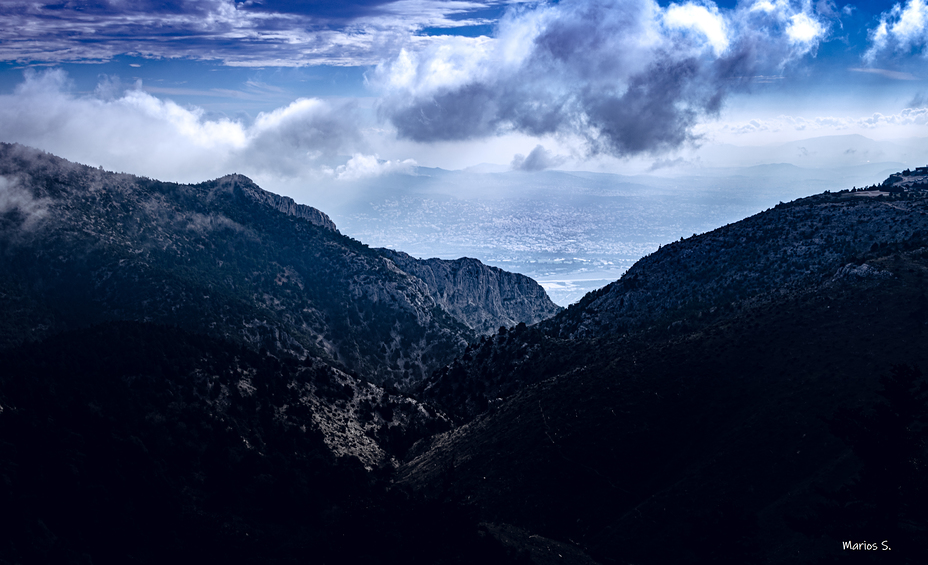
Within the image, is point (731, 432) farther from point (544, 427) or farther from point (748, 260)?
point (748, 260)

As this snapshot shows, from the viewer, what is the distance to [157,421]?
73.2 meters

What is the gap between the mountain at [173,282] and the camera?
135875 millimetres

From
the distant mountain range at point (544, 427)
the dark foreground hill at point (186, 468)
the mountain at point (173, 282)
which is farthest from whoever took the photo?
the mountain at point (173, 282)

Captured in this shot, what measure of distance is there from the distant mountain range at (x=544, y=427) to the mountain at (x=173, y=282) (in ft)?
6.00

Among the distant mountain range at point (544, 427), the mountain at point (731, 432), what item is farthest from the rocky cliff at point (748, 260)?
the mountain at point (731, 432)

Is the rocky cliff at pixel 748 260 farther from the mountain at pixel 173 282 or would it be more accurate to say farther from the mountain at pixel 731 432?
the mountain at pixel 173 282

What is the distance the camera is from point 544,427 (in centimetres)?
6888

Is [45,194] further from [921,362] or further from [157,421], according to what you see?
[921,362]

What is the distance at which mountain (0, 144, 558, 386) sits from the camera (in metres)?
136

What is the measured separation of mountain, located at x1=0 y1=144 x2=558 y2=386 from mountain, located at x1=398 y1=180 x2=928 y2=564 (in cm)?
6548

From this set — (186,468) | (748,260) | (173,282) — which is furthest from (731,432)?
(173,282)

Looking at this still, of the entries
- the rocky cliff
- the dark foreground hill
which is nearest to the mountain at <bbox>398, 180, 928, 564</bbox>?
the rocky cliff

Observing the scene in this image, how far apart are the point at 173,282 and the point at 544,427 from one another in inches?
4194

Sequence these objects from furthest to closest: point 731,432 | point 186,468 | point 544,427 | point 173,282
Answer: point 173,282, point 544,427, point 186,468, point 731,432
